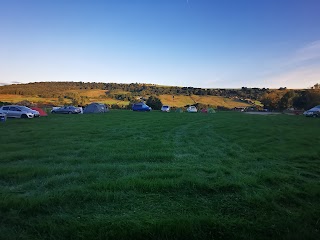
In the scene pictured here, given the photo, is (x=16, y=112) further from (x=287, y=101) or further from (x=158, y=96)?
(x=158, y=96)

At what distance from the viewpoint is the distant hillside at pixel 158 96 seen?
207 ft

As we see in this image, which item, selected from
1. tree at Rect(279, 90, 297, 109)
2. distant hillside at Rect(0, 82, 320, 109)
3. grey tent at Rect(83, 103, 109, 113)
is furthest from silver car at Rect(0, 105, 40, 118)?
tree at Rect(279, 90, 297, 109)

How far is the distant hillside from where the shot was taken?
63.0 meters

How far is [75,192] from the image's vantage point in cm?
529

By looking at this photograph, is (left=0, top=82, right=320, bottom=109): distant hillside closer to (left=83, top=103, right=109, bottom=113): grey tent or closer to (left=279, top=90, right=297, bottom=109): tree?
(left=279, top=90, right=297, bottom=109): tree

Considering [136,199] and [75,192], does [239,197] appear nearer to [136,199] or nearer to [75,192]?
[136,199]

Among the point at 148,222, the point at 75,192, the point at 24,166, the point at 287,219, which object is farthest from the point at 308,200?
the point at 24,166

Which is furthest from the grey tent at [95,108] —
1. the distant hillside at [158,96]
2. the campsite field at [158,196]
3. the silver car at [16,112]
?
the campsite field at [158,196]

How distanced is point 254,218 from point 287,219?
52 cm

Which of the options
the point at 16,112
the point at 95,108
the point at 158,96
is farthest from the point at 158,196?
the point at 158,96

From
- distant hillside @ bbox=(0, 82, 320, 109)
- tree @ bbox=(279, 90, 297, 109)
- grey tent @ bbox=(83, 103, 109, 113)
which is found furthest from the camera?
distant hillside @ bbox=(0, 82, 320, 109)

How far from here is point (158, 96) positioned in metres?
93.9

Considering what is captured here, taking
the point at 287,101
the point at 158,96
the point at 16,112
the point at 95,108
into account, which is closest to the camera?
the point at 16,112

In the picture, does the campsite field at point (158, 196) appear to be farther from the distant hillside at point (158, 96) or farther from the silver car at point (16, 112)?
the distant hillside at point (158, 96)
